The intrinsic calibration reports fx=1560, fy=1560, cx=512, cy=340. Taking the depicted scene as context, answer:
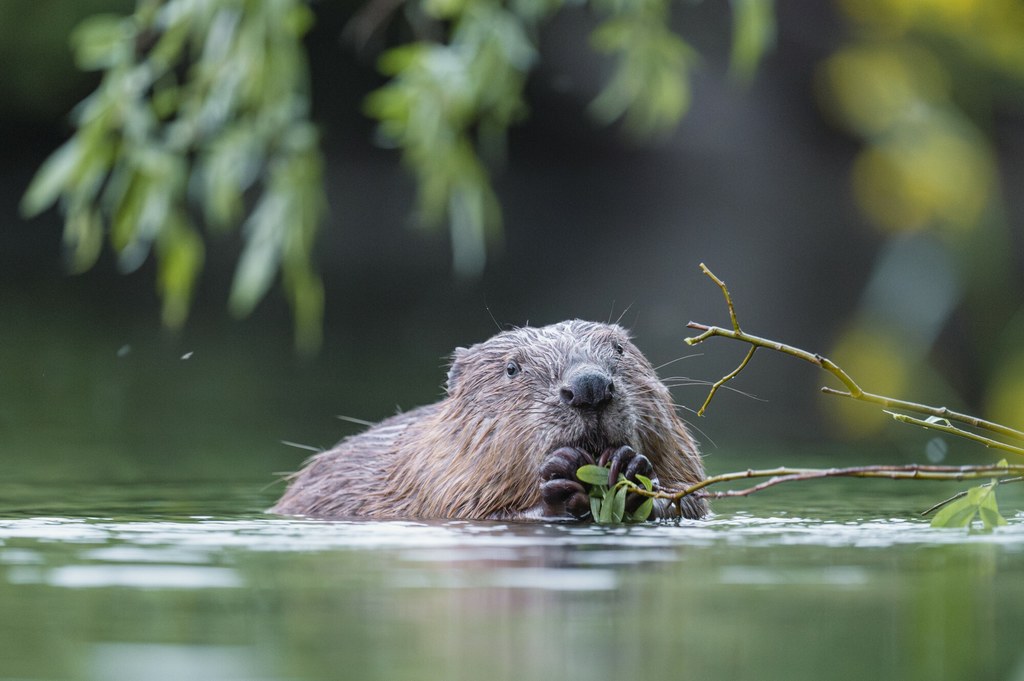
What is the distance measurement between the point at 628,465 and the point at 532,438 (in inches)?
11.0

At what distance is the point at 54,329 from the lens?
12164 mm

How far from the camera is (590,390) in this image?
3049mm

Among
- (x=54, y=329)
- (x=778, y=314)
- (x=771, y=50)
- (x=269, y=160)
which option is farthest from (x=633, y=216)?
(x=269, y=160)


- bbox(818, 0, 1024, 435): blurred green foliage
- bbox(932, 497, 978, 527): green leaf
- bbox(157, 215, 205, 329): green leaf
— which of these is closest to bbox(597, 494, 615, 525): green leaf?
bbox(932, 497, 978, 527): green leaf

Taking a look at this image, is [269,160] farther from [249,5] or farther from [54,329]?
[54,329]

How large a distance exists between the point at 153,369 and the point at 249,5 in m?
6.34

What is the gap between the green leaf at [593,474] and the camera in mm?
2957

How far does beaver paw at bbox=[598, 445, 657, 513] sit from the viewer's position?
117 inches

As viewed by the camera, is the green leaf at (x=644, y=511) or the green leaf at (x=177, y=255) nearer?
the green leaf at (x=644, y=511)

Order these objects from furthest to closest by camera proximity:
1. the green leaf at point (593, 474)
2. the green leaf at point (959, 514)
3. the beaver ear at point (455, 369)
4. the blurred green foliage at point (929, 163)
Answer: the beaver ear at point (455, 369)
the green leaf at point (593, 474)
the green leaf at point (959, 514)
the blurred green foliage at point (929, 163)

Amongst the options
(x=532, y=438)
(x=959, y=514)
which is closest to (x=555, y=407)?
(x=532, y=438)

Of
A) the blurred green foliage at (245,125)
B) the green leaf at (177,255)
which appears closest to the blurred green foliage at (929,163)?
the blurred green foliage at (245,125)

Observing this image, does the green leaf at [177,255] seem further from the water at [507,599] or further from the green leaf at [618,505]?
the green leaf at [618,505]

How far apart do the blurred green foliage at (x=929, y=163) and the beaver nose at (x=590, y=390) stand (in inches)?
72.3
